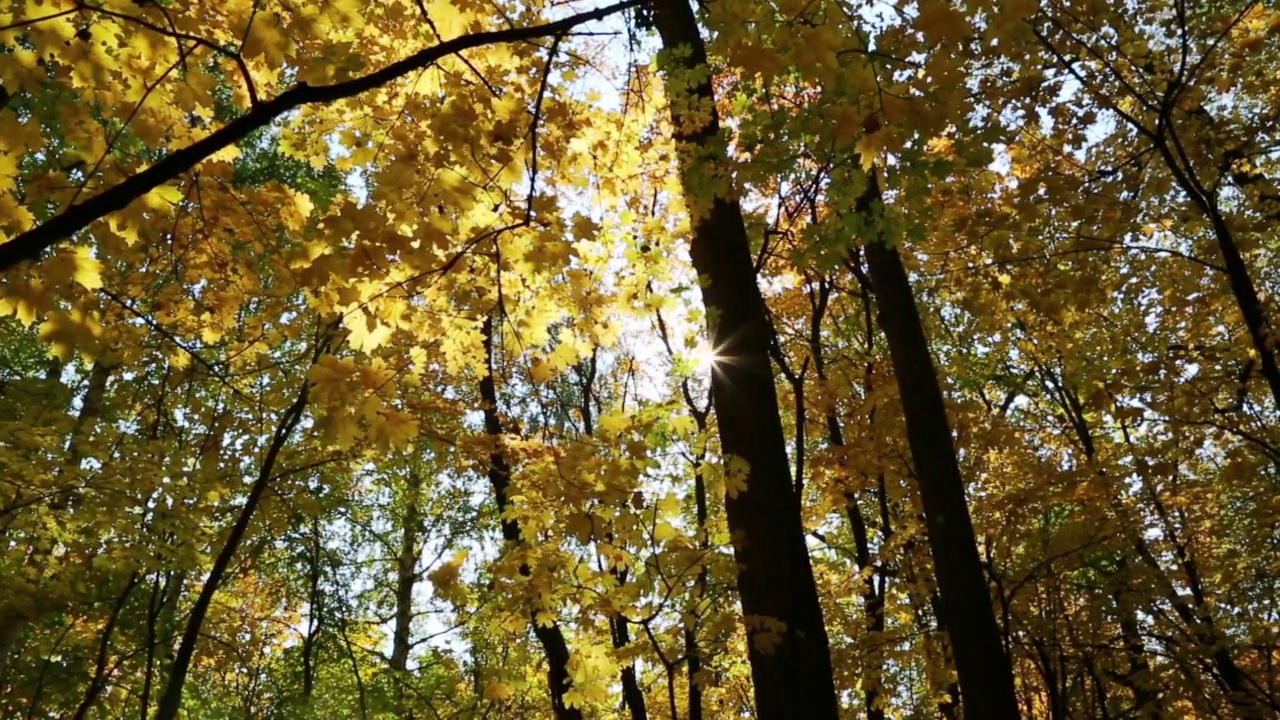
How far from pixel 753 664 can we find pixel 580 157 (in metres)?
2.49

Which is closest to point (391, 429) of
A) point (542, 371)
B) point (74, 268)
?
point (542, 371)

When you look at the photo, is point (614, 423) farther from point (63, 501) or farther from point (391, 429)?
point (63, 501)

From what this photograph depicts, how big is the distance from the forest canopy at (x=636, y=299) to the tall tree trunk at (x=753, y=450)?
22 mm

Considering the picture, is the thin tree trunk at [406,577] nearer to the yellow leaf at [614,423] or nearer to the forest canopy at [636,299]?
the forest canopy at [636,299]

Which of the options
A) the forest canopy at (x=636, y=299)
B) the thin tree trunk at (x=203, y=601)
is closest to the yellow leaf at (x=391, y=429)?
the forest canopy at (x=636, y=299)

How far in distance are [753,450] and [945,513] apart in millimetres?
1622

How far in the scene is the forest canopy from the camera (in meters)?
2.63

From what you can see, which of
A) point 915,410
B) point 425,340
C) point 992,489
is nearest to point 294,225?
point 425,340

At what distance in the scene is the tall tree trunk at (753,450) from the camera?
337 centimetres

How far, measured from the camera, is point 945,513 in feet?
15.3

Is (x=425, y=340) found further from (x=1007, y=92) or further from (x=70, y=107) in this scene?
(x=1007, y=92)

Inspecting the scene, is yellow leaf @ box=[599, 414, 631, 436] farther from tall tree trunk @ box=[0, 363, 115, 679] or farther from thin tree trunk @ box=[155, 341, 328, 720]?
tall tree trunk @ box=[0, 363, 115, 679]

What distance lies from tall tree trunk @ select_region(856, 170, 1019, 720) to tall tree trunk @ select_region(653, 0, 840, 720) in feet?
2.70

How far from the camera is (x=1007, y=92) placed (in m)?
5.21
